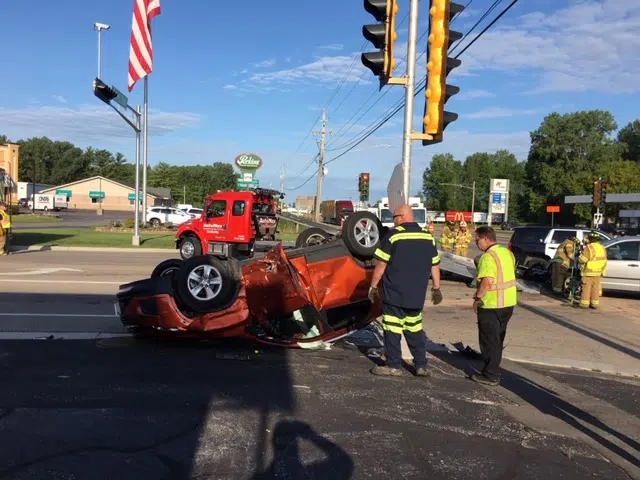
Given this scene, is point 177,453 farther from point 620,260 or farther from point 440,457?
point 620,260

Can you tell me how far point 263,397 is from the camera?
5000 mm

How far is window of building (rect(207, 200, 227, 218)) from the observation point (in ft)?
58.2

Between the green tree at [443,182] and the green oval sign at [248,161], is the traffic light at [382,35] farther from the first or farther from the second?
the green tree at [443,182]

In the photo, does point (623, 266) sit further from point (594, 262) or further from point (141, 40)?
point (141, 40)

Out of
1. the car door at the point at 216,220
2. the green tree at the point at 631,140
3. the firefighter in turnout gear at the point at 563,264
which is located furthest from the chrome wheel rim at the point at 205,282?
the green tree at the point at 631,140

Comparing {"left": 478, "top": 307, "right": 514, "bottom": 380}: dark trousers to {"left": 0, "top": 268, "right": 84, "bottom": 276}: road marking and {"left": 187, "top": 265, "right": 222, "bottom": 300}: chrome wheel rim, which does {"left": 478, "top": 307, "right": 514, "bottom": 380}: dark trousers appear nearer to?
{"left": 187, "top": 265, "right": 222, "bottom": 300}: chrome wheel rim

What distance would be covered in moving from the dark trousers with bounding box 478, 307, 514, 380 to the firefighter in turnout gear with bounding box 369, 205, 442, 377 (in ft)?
2.20

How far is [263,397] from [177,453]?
1300 millimetres

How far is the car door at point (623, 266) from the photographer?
1252 cm

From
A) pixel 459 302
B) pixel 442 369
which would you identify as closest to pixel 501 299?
pixel 442 369

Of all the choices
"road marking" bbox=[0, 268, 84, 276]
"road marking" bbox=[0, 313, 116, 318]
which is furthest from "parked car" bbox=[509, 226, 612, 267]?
"road marking" bbox=[0, 268, 84, 276]

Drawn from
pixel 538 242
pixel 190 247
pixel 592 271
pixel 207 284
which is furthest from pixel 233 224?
pixel 207 284

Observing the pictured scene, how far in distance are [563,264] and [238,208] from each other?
9.66 meters

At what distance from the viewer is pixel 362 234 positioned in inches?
282
